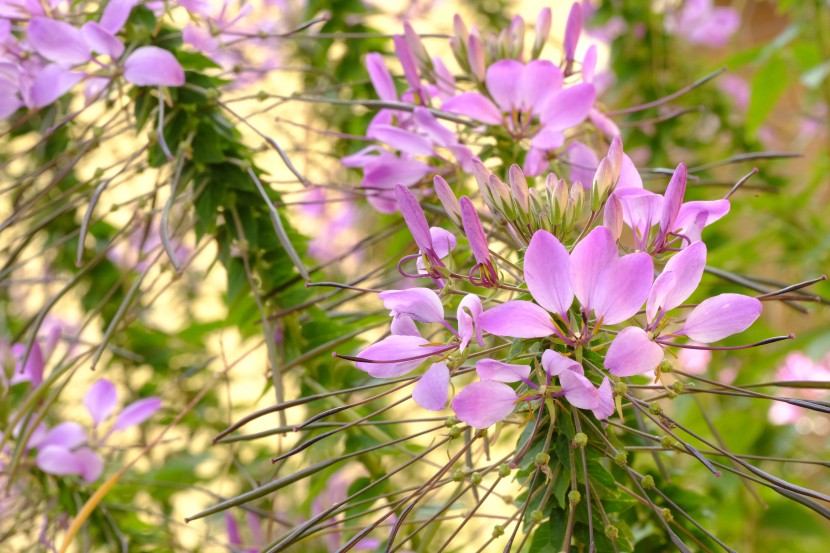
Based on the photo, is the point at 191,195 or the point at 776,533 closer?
the point at 191,195

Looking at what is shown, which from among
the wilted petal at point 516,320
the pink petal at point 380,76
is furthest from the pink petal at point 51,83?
the wilted petal at point 516,320

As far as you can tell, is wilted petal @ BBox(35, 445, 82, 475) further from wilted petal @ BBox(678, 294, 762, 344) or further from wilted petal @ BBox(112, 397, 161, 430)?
wilted petal @ BBox(678, 294, 762, 344)

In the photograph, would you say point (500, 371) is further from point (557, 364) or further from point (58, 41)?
point (58, 41)

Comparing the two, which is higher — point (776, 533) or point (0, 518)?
point (0, 518)

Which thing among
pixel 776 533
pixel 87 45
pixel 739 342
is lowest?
pixel 776 533

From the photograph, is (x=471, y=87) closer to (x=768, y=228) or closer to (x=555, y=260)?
(x=555, y=260)

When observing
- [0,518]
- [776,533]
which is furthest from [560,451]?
[776,533]

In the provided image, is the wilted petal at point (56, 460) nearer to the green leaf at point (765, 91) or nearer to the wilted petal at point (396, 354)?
the wilted petal at point (396, 354)
